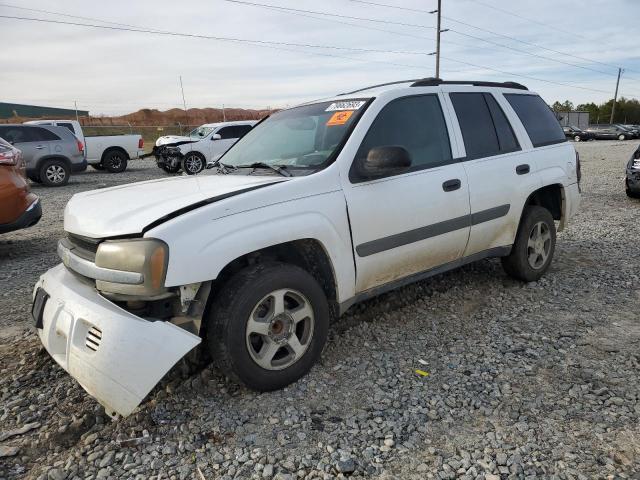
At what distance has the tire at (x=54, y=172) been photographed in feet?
42.4

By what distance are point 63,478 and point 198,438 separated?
0.62 metres

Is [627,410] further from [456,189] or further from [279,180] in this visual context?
[279,180]

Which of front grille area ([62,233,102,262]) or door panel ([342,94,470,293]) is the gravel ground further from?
front grille area ([62,233,102,262])

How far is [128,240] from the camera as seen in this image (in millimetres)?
2418

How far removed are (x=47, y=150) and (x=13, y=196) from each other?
28.7ft

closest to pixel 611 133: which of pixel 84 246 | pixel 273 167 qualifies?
pixel 273 167

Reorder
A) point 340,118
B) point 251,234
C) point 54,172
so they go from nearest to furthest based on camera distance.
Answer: point 251,234, point 340,118, point 54,172

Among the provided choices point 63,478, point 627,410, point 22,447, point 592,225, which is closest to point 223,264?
point 63,478

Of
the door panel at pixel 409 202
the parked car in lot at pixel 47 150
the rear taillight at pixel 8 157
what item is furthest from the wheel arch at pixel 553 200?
the parked car in lot at pixel 47 150

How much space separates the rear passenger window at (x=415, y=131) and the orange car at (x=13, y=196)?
4313mm

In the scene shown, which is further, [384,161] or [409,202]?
[409,202]

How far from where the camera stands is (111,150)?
54.5 ft

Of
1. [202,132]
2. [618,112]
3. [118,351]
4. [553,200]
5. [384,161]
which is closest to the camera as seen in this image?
[118,351]

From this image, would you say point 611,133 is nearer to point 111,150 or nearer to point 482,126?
point 111,150
